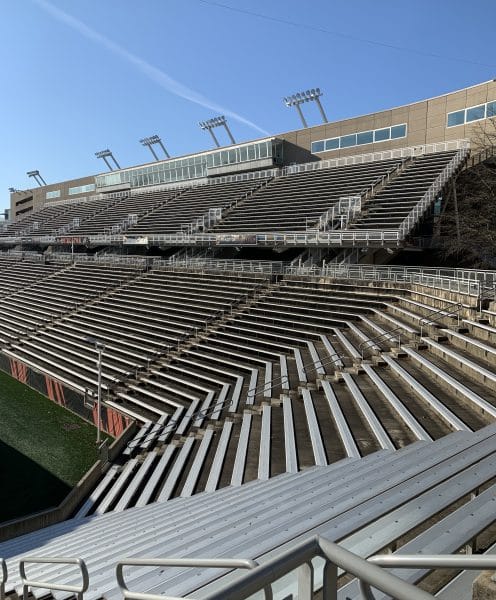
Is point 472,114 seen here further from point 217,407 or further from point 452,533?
point 452,533

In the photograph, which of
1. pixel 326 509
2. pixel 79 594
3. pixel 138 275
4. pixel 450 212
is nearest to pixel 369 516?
pixel 326 509

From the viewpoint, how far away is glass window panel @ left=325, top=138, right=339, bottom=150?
41125mm

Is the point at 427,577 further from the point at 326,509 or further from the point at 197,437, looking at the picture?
the point at 197,437

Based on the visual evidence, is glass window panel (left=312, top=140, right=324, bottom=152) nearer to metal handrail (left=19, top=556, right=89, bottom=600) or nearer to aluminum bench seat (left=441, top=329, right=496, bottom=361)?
aluminum bench seat (left=441, top=329, right=496, bottom=361)

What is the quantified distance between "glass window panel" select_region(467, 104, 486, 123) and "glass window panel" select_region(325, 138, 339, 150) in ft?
39.2

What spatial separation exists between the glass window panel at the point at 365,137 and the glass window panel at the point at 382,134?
0.39 metres

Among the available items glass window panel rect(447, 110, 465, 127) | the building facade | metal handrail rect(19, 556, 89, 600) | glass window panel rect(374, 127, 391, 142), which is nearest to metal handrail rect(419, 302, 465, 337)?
metal handrail rect(19, 556, 89, 600)

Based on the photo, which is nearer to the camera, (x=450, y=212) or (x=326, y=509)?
(x=326, y=509)

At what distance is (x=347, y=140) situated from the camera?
132 feet

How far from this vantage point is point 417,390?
1038 centimetres

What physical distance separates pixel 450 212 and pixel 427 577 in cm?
2838

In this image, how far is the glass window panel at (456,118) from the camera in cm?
3228

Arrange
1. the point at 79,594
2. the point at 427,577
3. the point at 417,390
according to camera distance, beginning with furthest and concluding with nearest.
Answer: the point at 417,390 → the point at 79,594 → the point at 427,577

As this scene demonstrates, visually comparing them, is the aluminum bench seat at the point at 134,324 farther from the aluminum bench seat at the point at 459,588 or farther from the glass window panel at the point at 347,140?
the glass window panel at the point at 347,140
